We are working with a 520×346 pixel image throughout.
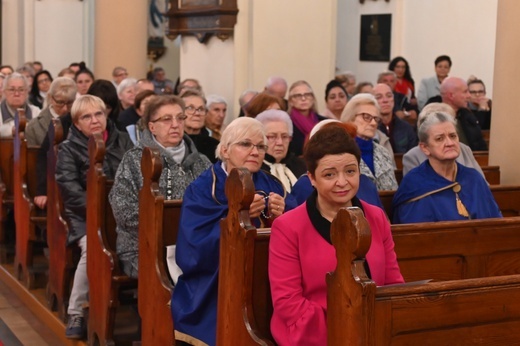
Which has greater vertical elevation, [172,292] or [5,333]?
[172,292]

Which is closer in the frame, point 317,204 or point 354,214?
point 354,214

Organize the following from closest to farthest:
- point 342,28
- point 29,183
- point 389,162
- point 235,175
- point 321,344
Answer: point 321,344, point 235,175, point 389,162, point 29,183, point 342,28

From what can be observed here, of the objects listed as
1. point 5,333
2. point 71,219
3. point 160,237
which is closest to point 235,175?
point 160,237

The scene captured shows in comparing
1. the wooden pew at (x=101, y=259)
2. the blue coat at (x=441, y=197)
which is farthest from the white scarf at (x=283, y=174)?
the wooden pew at (x=101, y=259)

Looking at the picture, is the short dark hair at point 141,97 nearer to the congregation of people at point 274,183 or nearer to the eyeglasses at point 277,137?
the congregation of people at point 274,183

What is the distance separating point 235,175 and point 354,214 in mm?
912

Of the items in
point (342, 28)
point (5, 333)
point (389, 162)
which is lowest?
point (5, 333)

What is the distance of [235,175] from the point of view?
3.67 meters

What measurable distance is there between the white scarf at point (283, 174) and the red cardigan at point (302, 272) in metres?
1.58

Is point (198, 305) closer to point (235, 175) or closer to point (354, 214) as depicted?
point (235, 175)

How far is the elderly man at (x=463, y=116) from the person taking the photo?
7.60 metres

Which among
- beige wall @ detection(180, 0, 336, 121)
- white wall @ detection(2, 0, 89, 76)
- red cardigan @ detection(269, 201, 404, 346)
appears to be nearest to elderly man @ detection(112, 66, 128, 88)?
beige wall @ detection(180, 0, 336, 121)

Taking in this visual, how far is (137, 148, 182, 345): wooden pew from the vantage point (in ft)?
14.9

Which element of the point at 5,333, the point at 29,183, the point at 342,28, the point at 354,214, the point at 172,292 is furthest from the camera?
the point at 342,28
